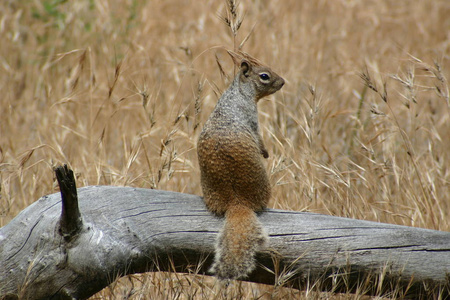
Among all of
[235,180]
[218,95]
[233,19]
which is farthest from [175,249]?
[218,95]

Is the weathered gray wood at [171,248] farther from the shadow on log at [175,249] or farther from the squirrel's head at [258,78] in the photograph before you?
the squirrel's head at [258,78]

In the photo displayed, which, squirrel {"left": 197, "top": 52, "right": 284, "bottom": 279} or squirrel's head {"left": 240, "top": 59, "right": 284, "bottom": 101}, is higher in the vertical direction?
squirrel's head {"left": 240, "top": 59, "right": 284, "bottom": 101}

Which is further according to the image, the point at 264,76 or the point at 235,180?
the point at 264,76

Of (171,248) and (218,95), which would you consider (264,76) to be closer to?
(218,95)

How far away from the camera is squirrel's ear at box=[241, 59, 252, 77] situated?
3.34 metres

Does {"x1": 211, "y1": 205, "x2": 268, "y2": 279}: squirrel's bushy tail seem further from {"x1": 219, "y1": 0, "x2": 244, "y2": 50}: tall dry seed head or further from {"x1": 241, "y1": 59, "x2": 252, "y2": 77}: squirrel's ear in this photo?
{"x1": 219, "y1": 0, "x2": 244, "y2": 50}: tall dry seed head

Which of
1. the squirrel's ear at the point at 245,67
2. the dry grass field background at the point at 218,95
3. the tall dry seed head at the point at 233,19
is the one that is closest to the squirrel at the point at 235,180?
the squirrel's ear at the point at 245,67

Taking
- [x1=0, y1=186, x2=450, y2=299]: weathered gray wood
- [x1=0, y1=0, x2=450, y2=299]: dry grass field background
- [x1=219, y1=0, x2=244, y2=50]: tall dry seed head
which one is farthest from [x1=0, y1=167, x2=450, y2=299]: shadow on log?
[x1=219, y1=0, x2=244, y2=50]: tall dry seed head

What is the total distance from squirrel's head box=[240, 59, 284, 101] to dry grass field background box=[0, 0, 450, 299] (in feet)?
0.76

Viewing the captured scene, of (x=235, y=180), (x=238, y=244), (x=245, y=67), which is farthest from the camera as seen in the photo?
(x=245, y=67)

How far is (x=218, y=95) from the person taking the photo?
410 cm

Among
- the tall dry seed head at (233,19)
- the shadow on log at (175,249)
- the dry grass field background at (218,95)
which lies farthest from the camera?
the dry grass field background at (218,95)

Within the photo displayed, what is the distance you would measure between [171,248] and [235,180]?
0.49m

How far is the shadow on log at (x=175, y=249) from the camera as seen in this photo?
100 inches
